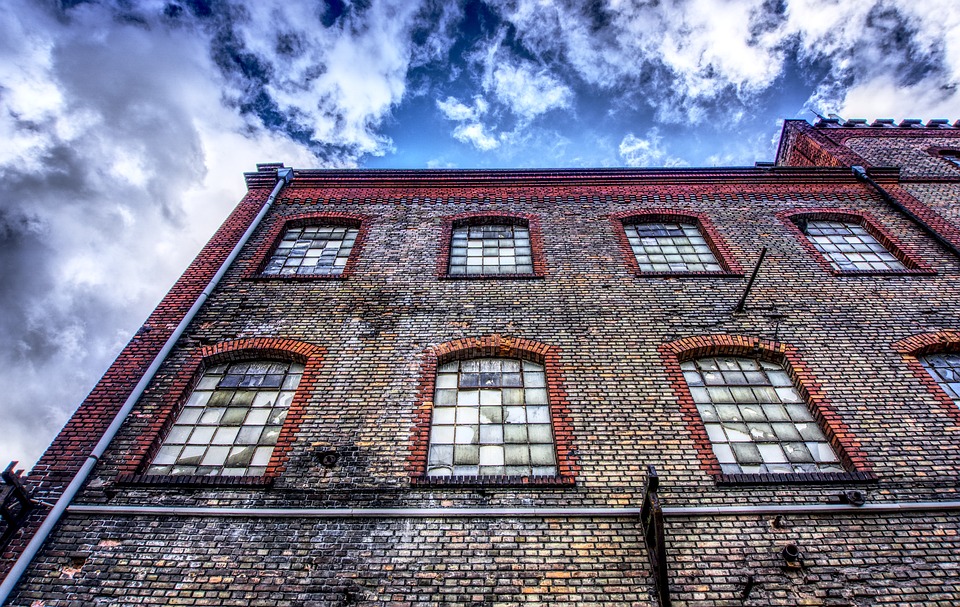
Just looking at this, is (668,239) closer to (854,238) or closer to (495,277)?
(854,238)

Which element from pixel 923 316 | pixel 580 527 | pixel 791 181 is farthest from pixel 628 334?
pixel 791 181

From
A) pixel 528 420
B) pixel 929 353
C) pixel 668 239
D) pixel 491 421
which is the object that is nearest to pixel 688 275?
pixel 668 239

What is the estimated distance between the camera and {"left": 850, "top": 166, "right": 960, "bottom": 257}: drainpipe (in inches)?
309

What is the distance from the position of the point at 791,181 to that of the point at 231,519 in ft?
35.7

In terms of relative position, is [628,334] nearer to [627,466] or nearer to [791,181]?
[627,466]

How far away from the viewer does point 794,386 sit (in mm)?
5902

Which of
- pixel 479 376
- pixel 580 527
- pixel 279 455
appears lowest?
pixel 580 527

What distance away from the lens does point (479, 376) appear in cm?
608

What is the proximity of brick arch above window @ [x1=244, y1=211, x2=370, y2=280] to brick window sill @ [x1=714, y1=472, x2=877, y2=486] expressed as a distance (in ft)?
18.6

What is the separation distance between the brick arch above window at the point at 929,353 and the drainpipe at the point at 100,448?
30.3 ft

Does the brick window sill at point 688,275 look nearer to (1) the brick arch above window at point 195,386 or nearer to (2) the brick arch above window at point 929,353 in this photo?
(2) the brick arch above window at point 929,353

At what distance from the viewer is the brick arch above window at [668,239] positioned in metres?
7.43

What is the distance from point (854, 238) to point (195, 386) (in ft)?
35.3

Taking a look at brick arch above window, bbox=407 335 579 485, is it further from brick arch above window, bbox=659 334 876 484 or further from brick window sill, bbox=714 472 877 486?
brick window sill, bbox=714 472 877 486
